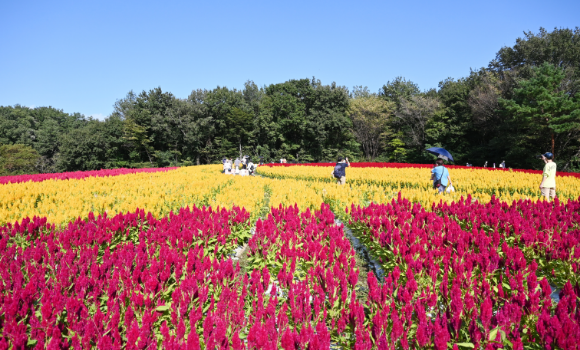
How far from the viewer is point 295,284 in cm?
321

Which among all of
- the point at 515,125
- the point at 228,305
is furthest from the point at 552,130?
the point at 228,305

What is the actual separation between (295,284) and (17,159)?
187 ft

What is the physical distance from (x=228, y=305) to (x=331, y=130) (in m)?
48.1

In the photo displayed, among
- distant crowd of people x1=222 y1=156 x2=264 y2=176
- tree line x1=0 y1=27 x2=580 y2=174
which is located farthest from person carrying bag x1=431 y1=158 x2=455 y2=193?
tree line x1=0 y1=27 x2=580 y2=174

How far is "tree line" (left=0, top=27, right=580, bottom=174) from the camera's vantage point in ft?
130

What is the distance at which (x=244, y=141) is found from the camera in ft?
174

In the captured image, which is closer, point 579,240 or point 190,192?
point 579,240

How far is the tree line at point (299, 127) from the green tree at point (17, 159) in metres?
0.14

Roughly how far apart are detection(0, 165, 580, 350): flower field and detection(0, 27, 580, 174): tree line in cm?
3831

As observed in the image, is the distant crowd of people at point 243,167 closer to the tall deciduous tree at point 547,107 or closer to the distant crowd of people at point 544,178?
the distant crowd of people at point 544,178

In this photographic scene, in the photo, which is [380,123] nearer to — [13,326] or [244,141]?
[244,141]

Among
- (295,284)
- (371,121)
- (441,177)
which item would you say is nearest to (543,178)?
(441,177)

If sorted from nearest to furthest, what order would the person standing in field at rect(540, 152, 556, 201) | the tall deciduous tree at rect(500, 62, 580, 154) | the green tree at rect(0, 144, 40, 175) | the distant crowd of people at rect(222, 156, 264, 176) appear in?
the person standing in field at rect(540, 152, 556, 201)
the distant crowd of people at rect(222, 156, 264, 176)
the tall deciduous tree at rect(500, 62, 580, 154)
the green tree at rect(0, 144, 40, 175)

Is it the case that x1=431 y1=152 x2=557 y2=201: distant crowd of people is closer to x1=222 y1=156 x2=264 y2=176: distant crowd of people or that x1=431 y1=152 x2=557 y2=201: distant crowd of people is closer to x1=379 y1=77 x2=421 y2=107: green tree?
x1=222 y1=156 x2=264 y2=176: distant crowd of people
